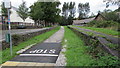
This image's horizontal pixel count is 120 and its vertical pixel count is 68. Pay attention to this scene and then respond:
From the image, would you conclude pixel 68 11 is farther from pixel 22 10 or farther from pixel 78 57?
pixel 78 57

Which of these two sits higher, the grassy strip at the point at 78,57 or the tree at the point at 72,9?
the tree at the point at 72,9

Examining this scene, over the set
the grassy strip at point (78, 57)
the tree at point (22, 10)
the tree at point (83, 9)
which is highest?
the tree at point (83, 9)

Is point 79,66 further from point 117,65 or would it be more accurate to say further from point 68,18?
point 68,18

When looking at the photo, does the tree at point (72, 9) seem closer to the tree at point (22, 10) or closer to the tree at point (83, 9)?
the tree at point (83, 9)

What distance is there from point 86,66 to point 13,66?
2502mm

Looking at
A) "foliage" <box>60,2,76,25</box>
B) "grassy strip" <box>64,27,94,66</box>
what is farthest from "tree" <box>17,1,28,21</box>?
"foliage" <box>60,2,76,25</box>

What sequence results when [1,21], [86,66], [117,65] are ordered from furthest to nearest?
[1,21], [86,66], [117,65]

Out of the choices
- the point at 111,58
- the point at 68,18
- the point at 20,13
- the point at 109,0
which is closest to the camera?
the point at 111,58

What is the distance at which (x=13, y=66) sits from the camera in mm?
3311

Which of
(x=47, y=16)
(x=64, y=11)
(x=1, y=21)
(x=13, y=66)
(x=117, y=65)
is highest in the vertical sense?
(x=64, y=11)

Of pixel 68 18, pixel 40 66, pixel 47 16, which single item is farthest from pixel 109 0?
pixel 68 18

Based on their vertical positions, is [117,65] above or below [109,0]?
below

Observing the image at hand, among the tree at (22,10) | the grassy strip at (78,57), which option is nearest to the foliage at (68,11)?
the tree at (22,10)

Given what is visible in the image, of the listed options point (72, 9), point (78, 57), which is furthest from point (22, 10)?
point (72, 9)
